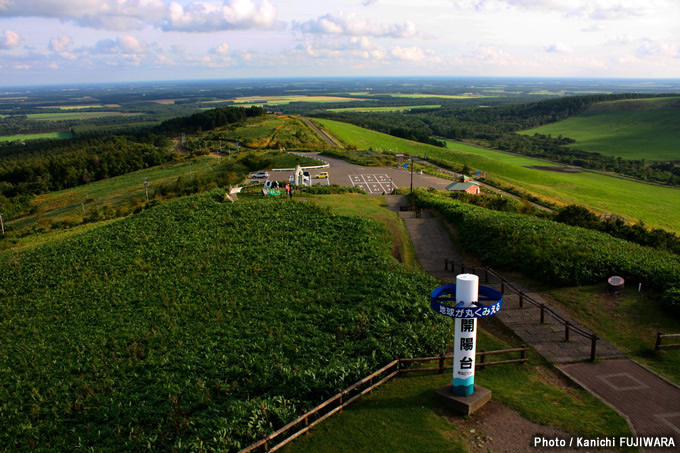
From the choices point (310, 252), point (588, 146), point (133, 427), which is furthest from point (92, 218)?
point (588, 146)

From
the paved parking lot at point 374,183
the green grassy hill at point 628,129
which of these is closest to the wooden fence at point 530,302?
the paved parking lot at point 374,183

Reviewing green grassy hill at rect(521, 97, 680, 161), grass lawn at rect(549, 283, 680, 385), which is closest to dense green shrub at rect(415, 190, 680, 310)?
grass lawn at rect(549, 283, 680, 385)

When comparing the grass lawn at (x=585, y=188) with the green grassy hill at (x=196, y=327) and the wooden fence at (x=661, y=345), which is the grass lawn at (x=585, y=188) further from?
the green grassy hill at (x=196, y=327)

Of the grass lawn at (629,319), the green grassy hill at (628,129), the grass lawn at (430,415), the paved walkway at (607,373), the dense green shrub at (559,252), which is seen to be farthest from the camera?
the green grassy hill at (628,129)

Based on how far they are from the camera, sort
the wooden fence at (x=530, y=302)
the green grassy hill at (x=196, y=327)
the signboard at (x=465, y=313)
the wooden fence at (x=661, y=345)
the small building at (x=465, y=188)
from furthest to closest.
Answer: the small building at (x=465, y=188) < the wooden fence at (x=530, y=302) < the wooden fence at (x=661, y=345) < the green grassy hill at (x=196, y=327) < the signboard at (x=465, y=313)

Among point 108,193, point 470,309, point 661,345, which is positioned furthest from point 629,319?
point 108,193

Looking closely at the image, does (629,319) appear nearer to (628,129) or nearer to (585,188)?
(585,188)

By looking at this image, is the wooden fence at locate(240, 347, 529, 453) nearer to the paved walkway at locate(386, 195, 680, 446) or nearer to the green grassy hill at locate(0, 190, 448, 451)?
the green grassy hill at locate(0, 190, 448, 451)
